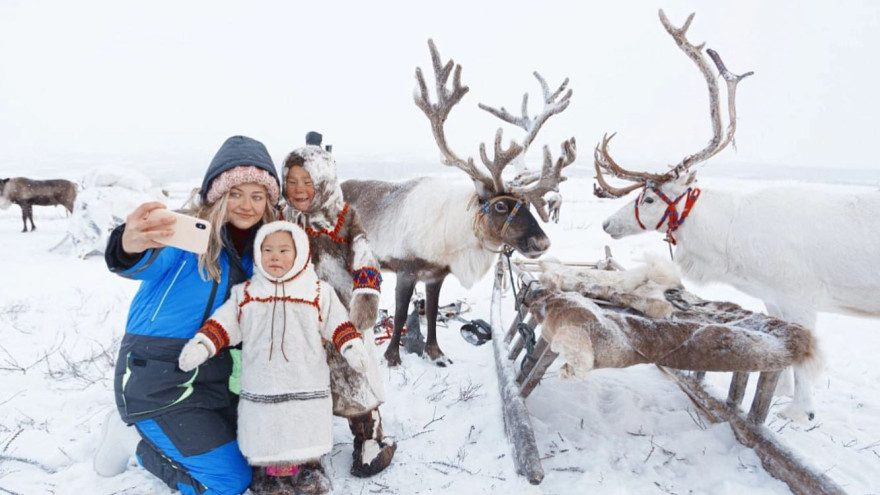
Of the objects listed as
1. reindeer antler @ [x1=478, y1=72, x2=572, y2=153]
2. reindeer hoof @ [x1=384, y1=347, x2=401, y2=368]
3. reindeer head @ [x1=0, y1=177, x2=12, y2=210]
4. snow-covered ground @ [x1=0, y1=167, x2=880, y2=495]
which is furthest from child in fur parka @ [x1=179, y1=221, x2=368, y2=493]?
reindeer head @ [x1=0, y1=177, x2=12, y2=210]

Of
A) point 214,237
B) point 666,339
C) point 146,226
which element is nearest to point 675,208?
point 666,339

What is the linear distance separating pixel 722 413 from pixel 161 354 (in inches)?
124

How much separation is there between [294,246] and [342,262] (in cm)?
41

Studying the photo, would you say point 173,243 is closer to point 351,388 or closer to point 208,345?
point 208,345

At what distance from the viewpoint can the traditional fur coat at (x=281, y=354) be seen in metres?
1.94

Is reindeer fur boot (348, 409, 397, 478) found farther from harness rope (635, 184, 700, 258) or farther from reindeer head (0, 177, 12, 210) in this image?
reindeer head (0, 177, 12, 210)

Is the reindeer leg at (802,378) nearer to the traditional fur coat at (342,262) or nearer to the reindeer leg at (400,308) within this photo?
the traditional fur coat at (342,262)

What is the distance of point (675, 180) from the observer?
12.3ft

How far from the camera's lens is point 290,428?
195cm

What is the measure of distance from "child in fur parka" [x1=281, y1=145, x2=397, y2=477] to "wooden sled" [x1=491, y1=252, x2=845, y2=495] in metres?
0.79

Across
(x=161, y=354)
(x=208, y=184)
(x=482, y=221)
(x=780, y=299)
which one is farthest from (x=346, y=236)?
(x=780, y=299)

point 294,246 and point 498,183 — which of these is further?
point 498,183

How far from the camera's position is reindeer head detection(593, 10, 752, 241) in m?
3.70

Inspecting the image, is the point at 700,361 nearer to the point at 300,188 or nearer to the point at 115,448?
the point at 300,188
